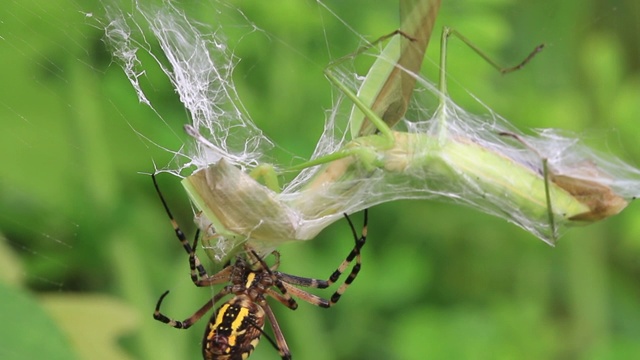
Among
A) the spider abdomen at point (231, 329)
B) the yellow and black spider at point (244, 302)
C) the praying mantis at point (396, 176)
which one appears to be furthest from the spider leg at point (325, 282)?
the praying mantis at point (396, 176)

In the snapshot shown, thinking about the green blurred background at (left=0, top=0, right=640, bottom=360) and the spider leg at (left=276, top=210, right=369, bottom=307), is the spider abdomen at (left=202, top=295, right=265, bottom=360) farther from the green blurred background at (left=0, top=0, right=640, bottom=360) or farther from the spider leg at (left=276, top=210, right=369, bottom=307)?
the green blurred background at (left=0, top=0, right=640, bottom=360)

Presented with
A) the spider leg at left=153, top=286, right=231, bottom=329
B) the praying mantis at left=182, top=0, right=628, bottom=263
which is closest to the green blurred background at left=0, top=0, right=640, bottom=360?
the spider leg at left=153, top=286, right=231, bottom=329

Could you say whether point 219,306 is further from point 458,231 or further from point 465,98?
point 458,231

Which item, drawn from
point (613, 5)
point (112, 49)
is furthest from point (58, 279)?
point (613, 5)

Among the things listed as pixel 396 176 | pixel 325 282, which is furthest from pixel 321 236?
pixel 396 176

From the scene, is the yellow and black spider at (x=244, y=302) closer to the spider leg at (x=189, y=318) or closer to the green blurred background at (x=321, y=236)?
the spider leg at (x=189, y=318)

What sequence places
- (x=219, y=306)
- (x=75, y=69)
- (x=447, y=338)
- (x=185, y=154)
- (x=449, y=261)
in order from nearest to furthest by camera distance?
(x=185, y=154)
(x=219, y=306)
(x=75, y=69)
(x=447, y=338)
(x=449, y=261)
